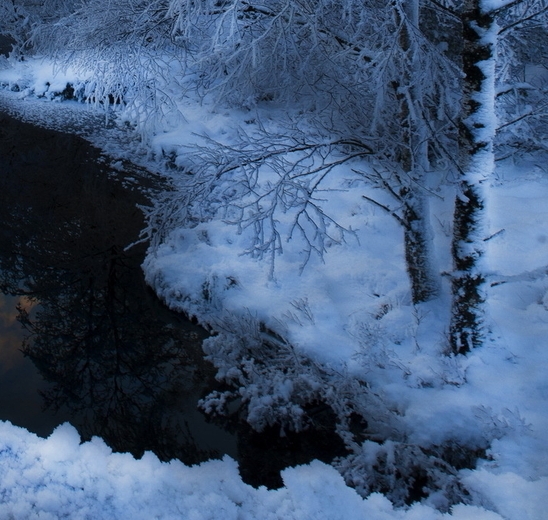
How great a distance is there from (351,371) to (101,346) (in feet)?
10.7

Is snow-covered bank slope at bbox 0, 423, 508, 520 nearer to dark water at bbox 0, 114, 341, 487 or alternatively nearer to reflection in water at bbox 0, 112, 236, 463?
dark water at bbox 0, 114, 341, 487

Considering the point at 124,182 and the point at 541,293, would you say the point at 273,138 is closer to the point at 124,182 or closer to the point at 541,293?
the point at 541,293

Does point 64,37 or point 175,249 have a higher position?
point 64,37

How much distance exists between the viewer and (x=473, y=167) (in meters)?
4.60

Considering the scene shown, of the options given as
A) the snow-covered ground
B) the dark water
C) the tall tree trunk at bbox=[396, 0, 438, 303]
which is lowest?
the dark water

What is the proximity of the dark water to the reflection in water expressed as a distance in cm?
2

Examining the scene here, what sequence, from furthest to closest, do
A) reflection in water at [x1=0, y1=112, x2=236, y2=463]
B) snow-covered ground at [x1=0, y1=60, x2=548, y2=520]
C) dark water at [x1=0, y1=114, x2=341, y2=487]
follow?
1. reflection in water at [x1=0, y1=112, x2=236, y2=463]
2. dark water at [x1=0, y1=114, x2=341, y2=487]
3. snow-covered ground at [x1=0, y1=60, x2=548, y2=520]

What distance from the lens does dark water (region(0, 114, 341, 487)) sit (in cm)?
536

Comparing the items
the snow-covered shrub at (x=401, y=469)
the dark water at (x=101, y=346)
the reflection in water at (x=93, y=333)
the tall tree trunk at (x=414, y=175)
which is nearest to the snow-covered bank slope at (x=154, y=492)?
the snow-covered shrub at (x=401, y=469)

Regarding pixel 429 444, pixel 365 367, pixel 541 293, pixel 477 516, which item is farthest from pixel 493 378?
pixel 477 516

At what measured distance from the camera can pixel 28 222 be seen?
9633 millimetres

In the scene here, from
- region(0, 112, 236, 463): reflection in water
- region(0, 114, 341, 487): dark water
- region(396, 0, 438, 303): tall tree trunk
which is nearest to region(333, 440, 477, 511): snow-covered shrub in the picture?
region(0, 114, 341, 487): dark water

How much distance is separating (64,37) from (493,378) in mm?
9731

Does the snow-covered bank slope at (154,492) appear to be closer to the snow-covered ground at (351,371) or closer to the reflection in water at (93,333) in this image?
the snow-covered ground at (351,371)
